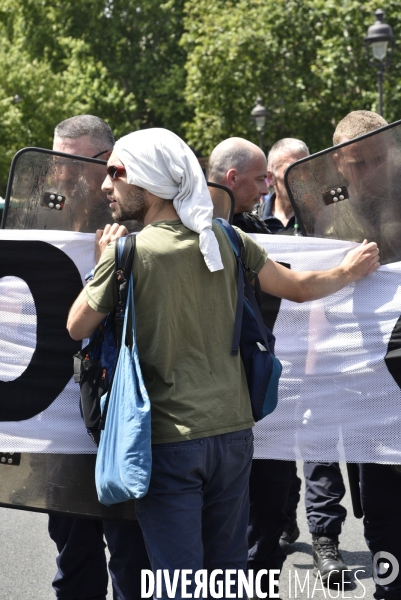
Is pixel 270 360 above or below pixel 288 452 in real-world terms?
above

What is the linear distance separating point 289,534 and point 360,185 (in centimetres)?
243

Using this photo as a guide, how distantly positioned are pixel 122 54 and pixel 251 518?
3435 centimetres

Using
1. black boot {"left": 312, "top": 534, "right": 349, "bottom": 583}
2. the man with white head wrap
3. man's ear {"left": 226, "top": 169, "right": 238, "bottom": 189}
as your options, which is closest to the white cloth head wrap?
the man with white head wrap

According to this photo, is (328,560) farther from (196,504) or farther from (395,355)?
(196,504)

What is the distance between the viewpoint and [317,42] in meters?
23.7

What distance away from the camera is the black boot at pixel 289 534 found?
5.13m

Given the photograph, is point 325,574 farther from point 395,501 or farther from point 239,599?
point 239,599

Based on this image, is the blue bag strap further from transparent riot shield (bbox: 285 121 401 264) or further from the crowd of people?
transparent riot shield (bbox: 285 121 401 264)

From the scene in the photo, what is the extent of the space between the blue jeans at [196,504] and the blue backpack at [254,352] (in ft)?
0.39

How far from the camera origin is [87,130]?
387 centimetres

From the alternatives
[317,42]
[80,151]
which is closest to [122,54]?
[317,42]

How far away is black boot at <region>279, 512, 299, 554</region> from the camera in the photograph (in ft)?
16.8

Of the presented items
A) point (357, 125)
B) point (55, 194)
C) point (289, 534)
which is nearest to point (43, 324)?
point (55, 194)

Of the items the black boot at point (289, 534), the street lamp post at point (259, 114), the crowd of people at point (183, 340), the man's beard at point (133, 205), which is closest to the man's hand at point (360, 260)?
the crowd of people at point (183, 340)
